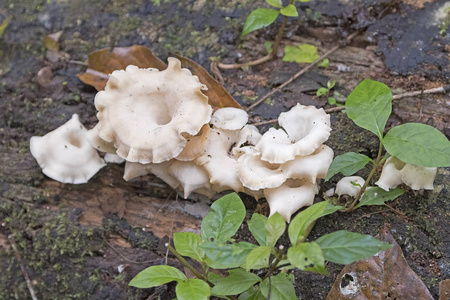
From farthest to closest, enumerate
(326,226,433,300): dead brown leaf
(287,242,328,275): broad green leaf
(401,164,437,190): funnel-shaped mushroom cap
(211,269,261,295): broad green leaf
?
(401,164,437,190): funnel-shaped mushroom cap < (326,226,433,300): dead brown leaf < (211,269,261,295): broad green leaf < (287,242,328,275): broad green leaf

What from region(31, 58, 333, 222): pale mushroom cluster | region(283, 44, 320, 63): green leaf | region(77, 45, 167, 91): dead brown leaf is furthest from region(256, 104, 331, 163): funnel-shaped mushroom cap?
region(77, 45, 167, 91): dead brown leaf

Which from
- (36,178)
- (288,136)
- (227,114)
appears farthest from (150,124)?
(36,178)

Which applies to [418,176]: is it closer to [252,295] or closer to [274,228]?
[274,228]

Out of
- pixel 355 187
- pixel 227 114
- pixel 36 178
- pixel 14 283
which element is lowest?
pixel 14 283

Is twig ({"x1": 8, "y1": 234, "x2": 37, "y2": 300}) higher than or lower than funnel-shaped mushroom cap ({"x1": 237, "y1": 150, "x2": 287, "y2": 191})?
lower

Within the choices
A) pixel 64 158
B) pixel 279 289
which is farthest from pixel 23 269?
pixel 279 289

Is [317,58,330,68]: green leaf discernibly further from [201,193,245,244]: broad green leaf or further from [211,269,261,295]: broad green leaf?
[211,269,261,295]: broad green leaf

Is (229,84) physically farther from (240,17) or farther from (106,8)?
(106,8)
